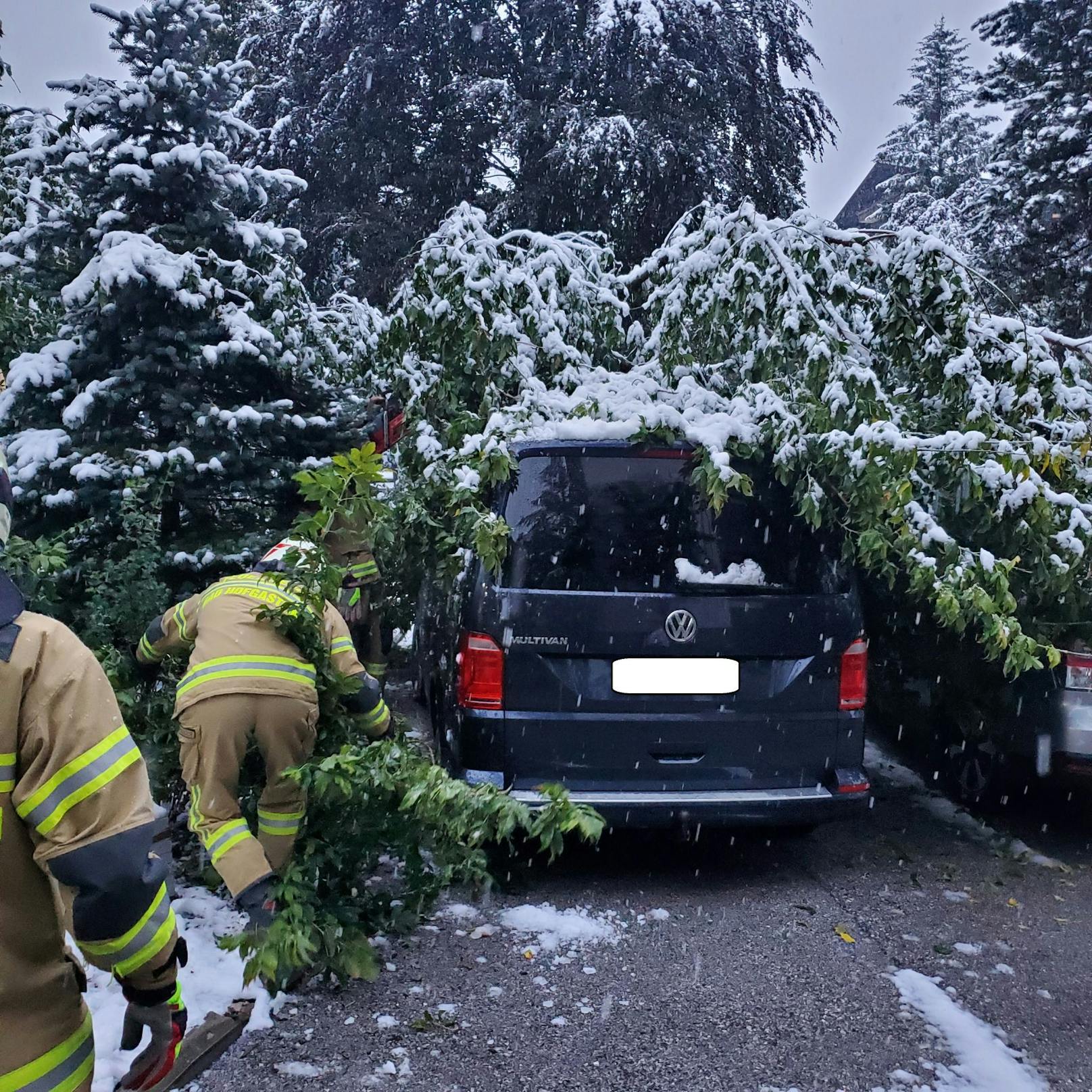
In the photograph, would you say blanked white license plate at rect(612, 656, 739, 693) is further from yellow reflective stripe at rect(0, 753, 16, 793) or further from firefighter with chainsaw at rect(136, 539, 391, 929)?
yellow reflective stripe at rect(0, 753, 16, 793)

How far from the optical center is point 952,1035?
333 centimetres

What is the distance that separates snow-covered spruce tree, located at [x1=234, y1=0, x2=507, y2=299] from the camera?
1467cm

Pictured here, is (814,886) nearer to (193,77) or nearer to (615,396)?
(615,396)

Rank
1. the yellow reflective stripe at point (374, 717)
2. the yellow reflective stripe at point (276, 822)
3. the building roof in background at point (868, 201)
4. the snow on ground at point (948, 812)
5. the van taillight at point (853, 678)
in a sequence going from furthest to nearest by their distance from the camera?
the building roof in background at point (868, 201) < the snow on ground at point (948, 812) < the van taillight at point (853, 678) < the yellow reflective stripe at point (374, 717) < the yellow reflective stripe at point (276, 822)

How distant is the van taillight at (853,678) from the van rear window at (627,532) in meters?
0.33

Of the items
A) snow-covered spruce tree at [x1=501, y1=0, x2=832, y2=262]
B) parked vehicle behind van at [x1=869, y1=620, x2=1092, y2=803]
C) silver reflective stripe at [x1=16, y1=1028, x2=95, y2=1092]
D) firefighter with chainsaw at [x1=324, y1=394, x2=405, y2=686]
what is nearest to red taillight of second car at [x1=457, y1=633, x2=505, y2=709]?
firefighter with chainsaw at [x1=324, y1=394, x2=405, y2=686]

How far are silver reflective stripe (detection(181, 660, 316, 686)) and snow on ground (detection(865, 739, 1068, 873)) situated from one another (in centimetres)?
296

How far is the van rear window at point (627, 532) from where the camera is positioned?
4.29 m

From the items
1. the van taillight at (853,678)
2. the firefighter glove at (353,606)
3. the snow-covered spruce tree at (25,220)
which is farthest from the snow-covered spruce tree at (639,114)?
the van taillight at (853,678)

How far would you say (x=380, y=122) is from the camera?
1495cm

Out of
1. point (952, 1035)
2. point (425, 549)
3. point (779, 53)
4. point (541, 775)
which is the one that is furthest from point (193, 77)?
point (779, 53)

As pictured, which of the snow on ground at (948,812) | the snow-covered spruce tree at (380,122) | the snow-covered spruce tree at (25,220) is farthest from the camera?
the snow-covered spruce tree at (380,122)

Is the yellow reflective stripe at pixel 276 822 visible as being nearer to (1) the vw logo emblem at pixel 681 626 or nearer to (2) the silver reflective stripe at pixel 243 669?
(2) the silver reflective stripe at pixel 243 669

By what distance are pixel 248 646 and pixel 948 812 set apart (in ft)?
13.2
